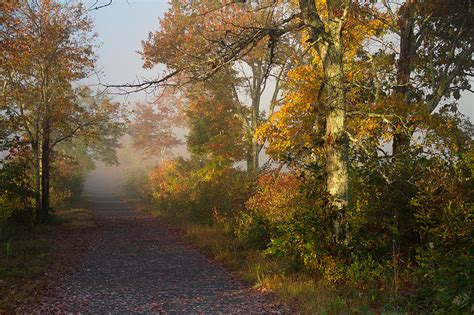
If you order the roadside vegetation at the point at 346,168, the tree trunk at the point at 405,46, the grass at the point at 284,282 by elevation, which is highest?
the tree trunk at the point at 405,46

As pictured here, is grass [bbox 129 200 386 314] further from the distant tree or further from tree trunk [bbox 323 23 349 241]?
the distant tree

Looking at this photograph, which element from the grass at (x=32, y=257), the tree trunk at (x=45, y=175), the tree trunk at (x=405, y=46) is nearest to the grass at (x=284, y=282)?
the grass at (x=32, y=257)

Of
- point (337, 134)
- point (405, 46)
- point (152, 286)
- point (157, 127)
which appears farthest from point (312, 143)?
point (157, 127)

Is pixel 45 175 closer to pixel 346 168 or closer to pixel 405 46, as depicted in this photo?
pixel 346 168

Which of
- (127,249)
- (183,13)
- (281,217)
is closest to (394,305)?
(281,217)

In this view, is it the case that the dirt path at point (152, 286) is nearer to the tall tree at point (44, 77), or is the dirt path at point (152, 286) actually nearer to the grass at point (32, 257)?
the grass at point (32, 257)

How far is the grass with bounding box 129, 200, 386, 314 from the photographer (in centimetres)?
666

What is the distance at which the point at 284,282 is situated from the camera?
836 cm

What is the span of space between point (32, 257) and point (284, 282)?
779 centimetres

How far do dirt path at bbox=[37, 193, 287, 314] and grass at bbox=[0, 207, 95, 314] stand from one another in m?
0.55

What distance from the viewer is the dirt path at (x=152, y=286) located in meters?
7.39

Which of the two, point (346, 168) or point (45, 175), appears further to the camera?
point (45, 175)

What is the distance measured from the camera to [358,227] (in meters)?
8.43

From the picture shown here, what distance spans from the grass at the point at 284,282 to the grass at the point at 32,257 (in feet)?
15.3
